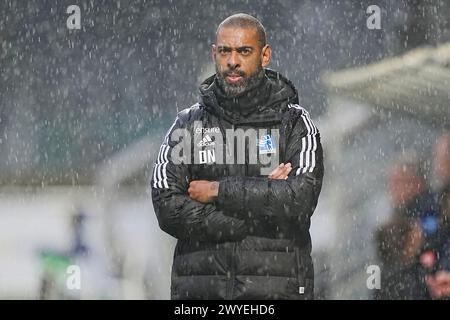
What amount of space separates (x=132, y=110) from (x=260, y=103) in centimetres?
397

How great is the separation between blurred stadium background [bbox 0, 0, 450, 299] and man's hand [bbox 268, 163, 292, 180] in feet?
12.7

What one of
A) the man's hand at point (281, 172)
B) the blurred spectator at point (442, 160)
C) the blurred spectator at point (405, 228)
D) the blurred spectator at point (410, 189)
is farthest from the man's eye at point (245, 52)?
the blurred spectator at point (442, 160)

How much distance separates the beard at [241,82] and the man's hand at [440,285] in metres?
3.47

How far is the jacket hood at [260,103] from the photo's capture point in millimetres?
5477

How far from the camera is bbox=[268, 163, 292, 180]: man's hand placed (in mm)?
5387

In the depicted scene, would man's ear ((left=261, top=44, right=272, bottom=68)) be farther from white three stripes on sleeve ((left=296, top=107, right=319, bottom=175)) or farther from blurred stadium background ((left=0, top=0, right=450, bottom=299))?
blurred stadium background ((left=0, top=0, right=450, bottom=299))

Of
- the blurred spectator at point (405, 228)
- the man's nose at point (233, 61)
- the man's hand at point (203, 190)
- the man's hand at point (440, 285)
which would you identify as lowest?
the man's hand at point (440, 285)

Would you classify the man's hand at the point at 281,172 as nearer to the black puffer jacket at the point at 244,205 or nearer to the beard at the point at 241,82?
the black puffer jacket at the point at 244,205

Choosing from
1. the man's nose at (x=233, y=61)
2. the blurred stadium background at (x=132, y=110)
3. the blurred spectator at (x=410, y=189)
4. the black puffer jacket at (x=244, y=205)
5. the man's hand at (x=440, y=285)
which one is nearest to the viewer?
the black puffer jacket at (x=244, y=205)

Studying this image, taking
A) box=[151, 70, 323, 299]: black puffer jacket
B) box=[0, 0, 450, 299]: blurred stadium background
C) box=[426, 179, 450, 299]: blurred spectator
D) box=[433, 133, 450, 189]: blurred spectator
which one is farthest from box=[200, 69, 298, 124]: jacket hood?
box=[433, 133, 450, 189]: blurred spectator

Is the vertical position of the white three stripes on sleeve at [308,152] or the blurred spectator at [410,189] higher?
the white three stripes on sleeve at [308,152]

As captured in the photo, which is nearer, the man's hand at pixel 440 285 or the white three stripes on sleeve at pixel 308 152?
the white three stripes on sleeve at pixel 308 152

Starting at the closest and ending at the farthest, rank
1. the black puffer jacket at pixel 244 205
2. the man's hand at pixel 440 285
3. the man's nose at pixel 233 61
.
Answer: the black puffer jacket at pixel 244 205 < the man's nose at pixel 233 61 < the man's hand at pixel 440 285

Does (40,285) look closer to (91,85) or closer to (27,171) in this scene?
(27,171)
